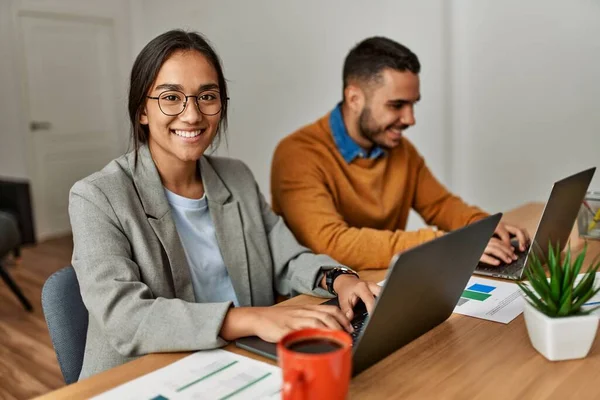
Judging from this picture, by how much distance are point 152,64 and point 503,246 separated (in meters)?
0.95

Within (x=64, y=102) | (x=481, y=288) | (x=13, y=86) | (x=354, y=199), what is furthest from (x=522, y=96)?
(x=13, y=86)

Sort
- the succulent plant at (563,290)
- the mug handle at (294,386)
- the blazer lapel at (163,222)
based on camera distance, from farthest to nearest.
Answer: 1. the blazer lapel at (163,222)
2. the succulent plant at (563,290)
3. the mug handle at (294,386)

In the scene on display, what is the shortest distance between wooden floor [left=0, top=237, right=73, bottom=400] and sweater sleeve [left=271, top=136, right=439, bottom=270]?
1.28 meters

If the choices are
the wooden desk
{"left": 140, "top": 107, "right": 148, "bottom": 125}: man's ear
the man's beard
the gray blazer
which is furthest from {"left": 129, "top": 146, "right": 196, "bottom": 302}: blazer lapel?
the man's beard

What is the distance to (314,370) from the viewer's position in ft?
2.19

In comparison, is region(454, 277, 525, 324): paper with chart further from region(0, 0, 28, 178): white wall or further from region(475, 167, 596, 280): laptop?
region(0, 0, 28, 178): white wall

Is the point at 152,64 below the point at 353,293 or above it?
above

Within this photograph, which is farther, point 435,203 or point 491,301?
point 435,203

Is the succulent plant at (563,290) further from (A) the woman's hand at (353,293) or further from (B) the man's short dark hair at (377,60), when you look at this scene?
(B) the man's short dark hair at (377,60)

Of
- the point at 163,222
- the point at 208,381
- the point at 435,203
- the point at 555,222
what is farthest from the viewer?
the point at 435,203

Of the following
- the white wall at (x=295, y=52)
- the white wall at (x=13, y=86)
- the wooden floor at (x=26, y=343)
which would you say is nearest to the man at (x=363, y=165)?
the wooden floor at (x=26, y=343)

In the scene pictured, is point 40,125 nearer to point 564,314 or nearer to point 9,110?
point 9,110

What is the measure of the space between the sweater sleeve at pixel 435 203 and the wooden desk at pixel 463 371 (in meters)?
1.03

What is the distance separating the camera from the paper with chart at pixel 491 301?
1128mm
